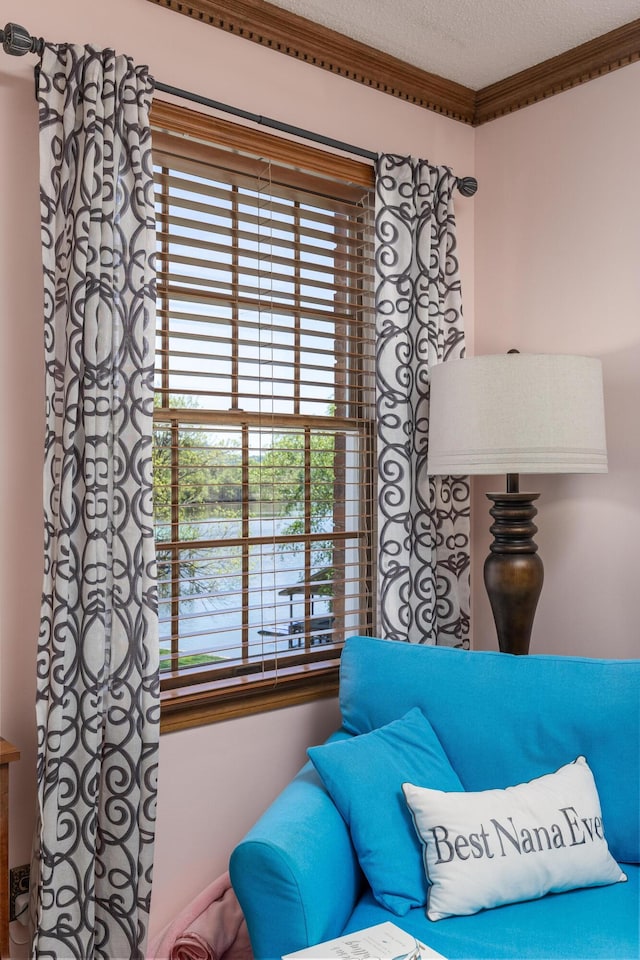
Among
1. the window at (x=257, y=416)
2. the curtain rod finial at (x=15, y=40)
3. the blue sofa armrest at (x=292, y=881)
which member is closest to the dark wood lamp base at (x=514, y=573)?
the window at (x=257, y=416)

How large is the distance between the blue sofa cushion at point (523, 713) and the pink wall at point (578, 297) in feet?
2.09

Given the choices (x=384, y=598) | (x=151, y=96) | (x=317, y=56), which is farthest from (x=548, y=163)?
(x=384, y=598)

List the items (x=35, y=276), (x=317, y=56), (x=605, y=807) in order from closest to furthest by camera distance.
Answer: (x=605, y=807) < (x=35, y=276) < (x=317, y=56)

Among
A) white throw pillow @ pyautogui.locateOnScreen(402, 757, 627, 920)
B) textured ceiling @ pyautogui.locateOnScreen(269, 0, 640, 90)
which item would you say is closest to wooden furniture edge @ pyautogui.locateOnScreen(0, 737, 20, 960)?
white throw pillow @ pyautogui.locateOnScreen(402, 757, 627, 920)

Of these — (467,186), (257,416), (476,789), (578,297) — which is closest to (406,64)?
(467,186)

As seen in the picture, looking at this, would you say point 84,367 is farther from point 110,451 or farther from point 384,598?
point 384,598

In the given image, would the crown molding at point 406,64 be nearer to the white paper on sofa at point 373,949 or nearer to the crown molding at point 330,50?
the crown molding at point 330,50

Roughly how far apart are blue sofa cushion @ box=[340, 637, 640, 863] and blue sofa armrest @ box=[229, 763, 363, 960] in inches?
17.0

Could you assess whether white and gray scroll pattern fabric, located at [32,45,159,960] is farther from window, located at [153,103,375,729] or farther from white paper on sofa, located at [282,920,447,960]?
white paper on sofa, located at [282,920,447,960]

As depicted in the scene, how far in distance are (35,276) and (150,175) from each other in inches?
15.8

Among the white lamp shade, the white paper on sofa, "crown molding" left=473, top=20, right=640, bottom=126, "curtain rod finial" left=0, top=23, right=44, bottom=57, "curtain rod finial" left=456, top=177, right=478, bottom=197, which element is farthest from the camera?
"curtain rod finial" left=456, top=177, right=478, bottom=197

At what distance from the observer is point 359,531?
279 cm

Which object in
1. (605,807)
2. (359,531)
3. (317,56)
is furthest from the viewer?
(359,531)

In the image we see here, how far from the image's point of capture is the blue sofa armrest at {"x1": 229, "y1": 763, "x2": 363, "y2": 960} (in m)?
1.58
